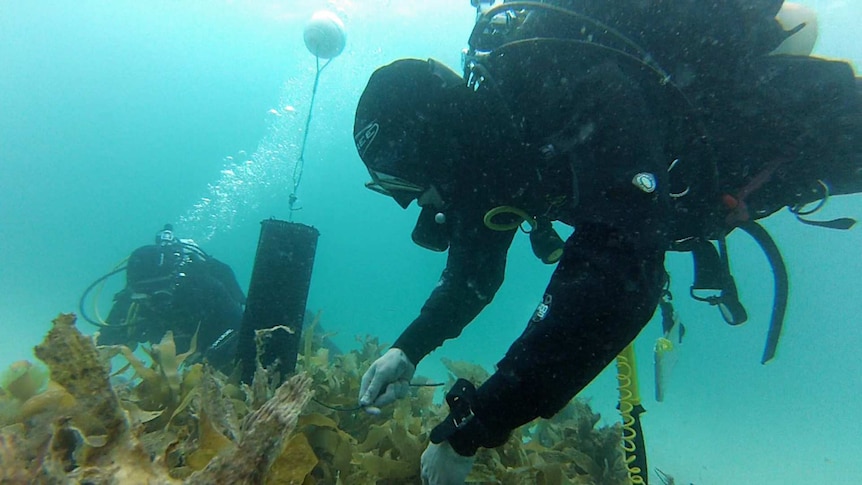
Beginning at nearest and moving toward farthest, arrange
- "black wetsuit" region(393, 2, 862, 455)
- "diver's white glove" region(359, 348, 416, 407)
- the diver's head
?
"black wetsuit" region(393, 2, 862, 455) < "diver's white glove" region(359, 348, 416, 407) < the diver's head

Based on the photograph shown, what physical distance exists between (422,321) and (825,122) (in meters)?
2.44

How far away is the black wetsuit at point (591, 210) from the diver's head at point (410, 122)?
40cm

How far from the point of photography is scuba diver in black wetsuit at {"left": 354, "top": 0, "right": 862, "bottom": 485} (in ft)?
5.58

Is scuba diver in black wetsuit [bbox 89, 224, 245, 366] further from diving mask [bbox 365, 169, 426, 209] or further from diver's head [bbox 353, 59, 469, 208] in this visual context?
diver's head [bbox 353, 59, 469, 208]

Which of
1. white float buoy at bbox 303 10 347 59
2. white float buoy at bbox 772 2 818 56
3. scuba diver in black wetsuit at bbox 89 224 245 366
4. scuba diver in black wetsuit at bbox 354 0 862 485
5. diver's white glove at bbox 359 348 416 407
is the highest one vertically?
white float buoy at bbox 303 10 347 59

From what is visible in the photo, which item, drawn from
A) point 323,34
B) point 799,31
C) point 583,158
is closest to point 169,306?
point 583,158

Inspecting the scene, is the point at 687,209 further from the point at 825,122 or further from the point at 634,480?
the point at 634,480

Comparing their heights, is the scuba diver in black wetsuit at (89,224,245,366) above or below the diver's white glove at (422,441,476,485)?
above

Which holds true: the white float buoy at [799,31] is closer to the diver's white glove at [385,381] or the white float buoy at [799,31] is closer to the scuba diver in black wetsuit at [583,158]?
the scuba diver in black wetsuit at [583,158]

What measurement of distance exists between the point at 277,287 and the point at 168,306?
391 cm

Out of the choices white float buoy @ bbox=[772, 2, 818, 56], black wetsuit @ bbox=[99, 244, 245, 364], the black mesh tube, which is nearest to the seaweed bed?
the black mesh tube

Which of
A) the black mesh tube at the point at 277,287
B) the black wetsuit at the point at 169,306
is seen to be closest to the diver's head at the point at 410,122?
the black mesh tube at the point at 277,287

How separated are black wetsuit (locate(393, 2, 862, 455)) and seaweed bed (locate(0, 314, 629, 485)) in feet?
2.58

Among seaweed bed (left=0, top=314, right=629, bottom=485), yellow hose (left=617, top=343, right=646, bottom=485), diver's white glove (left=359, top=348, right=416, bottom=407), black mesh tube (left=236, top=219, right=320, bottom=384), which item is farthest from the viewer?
black mesh tube (left=236, top=219, right=320, bottom=384)
